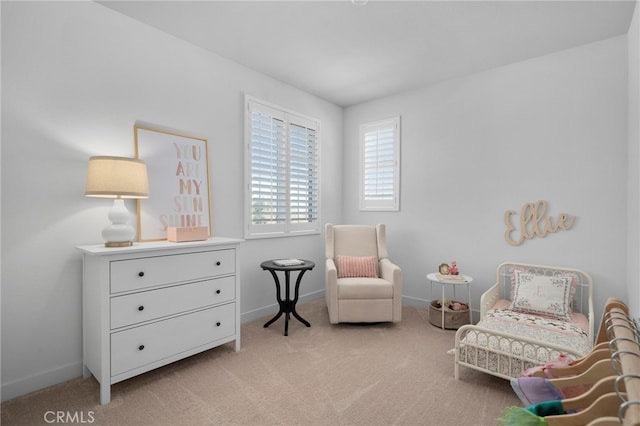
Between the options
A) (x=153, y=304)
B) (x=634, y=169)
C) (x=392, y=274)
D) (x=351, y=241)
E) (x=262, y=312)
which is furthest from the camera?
(x=351, y=241)

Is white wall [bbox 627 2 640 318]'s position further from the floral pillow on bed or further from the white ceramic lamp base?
the white ceramic lamp base

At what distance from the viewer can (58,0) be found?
7.57ft

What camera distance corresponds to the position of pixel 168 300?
7.93ft

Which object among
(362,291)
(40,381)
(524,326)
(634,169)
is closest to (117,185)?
(40,381)

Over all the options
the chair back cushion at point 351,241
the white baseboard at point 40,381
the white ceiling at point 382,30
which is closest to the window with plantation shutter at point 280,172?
the chair back cushion at point 351,241

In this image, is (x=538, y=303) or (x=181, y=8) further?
(x=538, y=303)

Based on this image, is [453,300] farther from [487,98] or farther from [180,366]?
[180,366]

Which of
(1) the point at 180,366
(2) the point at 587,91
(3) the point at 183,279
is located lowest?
(1) the point at 180,366

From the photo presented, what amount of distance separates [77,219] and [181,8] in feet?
6.03

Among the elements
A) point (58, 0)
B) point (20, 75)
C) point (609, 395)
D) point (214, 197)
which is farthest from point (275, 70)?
point (609, 395)

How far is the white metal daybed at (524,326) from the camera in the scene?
2178mm

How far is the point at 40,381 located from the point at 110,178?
1.51 metres

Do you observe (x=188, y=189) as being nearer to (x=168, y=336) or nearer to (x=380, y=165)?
(x=168, y=336)

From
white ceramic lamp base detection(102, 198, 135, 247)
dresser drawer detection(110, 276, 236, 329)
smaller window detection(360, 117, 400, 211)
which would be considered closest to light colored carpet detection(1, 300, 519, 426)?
dresser drawer detection(110, 276, 236, 329)
